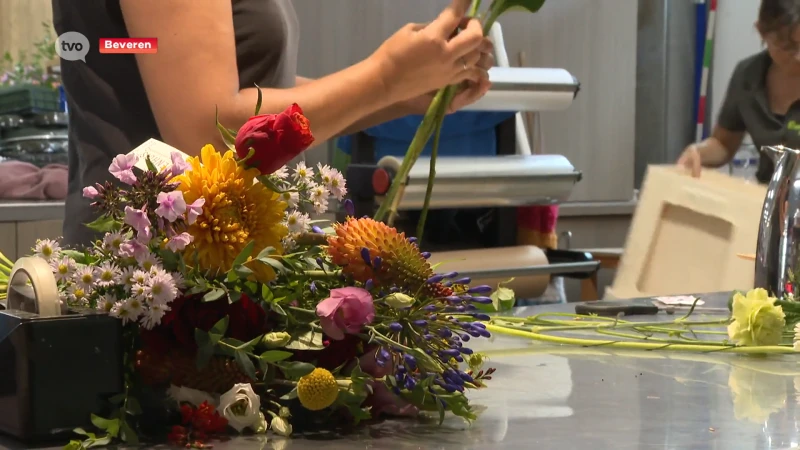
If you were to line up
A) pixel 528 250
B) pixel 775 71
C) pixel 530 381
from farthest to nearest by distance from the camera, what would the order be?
1. pixel 775 71
2. pixel 528 250
3. pixel 530 381

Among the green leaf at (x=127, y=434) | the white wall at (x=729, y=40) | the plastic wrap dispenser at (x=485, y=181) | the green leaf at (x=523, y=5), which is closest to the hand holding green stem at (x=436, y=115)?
the green leaf at (x=523, y=5)

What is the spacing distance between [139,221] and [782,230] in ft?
2.62

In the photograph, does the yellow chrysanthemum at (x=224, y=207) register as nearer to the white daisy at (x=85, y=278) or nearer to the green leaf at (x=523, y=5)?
the white daisy at (x=85, y=278)

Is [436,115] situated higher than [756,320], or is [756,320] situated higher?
[436,115]

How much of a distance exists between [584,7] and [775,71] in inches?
27.0

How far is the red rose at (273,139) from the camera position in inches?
19.0

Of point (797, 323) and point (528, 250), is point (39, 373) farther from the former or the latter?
point (528, 250)

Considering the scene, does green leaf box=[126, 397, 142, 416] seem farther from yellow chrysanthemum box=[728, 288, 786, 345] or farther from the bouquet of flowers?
yellow chrysanthemum box=[728, 288, 786, 345]

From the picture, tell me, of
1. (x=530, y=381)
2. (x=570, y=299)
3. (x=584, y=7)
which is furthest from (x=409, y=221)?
(x=530, y=381)

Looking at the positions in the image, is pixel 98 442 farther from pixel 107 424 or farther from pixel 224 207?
pixel 224 207

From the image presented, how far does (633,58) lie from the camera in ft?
9.33

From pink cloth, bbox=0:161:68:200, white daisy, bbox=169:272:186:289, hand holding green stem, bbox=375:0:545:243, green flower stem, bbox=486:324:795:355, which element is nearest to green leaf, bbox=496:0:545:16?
hand holding green stem, bbox=375:0:545:243

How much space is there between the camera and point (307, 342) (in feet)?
1.62

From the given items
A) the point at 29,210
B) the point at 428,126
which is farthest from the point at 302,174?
the point at 29,210
